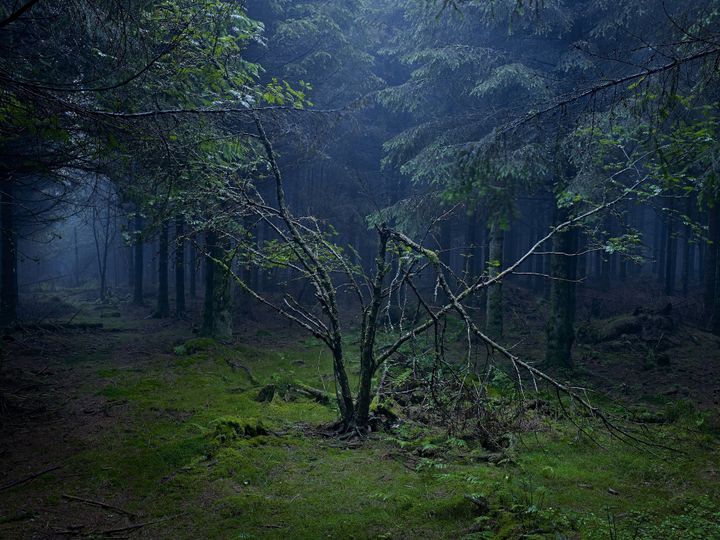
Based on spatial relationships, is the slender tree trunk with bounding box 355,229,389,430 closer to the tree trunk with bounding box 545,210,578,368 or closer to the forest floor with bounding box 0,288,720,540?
the forest floor with bounding box 0,288,720,540

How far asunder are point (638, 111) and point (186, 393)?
8668 mm

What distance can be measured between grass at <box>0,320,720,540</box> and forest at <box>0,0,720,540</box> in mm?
35

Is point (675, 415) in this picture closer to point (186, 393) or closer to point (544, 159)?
point (544, 159)

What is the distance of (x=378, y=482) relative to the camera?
527 centimetres

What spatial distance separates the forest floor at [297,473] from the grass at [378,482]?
0.02 metres

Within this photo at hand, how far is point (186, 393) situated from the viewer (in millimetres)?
9312

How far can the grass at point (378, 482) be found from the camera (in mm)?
4250

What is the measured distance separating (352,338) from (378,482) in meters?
11.7

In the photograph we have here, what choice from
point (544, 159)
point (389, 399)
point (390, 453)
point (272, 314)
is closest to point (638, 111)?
point (390, 453)

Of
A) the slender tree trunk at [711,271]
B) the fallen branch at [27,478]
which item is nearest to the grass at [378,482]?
the fallen branch at [27,478]

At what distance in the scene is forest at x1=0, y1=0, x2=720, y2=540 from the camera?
467cm

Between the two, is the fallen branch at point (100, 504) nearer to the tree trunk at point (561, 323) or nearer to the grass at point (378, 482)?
the grass at point (378, 482)

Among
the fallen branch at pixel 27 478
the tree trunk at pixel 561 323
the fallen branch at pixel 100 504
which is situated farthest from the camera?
the tree trunk at pixel 561 323

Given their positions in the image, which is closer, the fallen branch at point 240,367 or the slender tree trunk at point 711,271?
the fallen branch at point 240,367
